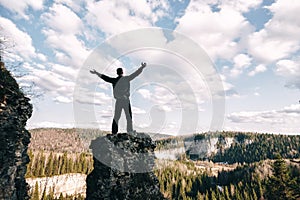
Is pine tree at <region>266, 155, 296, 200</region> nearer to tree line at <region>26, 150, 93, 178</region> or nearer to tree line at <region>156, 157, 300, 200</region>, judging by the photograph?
tree line at <region>156, 157, 300, 200</region>

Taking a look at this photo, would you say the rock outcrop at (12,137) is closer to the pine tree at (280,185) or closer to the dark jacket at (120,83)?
the dark jacket at (120,83)

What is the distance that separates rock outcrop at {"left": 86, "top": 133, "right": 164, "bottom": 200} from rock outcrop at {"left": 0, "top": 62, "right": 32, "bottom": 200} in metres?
4.17

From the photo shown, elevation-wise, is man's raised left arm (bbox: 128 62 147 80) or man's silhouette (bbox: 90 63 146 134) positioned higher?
man's raised left arm (bbox: 128 62 147 80)

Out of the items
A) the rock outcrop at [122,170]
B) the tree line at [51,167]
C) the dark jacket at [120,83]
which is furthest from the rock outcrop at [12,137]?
the tree line at [51,167]

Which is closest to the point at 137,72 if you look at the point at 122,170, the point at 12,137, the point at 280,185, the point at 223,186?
the point at 122,170

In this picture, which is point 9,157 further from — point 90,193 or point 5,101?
point 90,193

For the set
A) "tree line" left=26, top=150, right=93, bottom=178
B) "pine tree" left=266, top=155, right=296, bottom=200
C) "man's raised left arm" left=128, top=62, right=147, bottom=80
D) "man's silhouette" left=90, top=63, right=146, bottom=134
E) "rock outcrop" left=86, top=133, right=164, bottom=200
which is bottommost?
"tree line" left=26, top=150, right=93, bottom=178

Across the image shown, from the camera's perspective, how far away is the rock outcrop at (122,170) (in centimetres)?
1037

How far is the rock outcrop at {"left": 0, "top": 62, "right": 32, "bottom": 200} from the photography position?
11.9m

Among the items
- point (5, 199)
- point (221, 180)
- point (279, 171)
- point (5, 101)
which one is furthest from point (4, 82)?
point (221, 180)

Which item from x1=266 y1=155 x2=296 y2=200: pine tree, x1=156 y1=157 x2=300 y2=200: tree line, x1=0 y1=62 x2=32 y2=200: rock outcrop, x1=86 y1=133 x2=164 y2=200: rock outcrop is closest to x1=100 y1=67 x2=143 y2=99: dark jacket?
x1=86 y1=133 x2=164 y2=200: rock outcrop

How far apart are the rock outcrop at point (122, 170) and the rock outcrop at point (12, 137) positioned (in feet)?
13.7

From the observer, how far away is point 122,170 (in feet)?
34.9

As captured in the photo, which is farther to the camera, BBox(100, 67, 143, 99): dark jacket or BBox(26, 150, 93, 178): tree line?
BBox(26, 150, 93, 178): tree line
